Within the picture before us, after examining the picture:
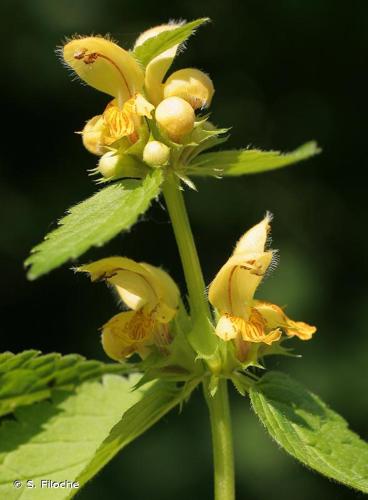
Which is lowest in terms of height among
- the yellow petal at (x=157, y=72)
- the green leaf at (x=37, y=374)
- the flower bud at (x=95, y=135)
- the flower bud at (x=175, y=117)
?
the green leaf at (x=37, y=374)

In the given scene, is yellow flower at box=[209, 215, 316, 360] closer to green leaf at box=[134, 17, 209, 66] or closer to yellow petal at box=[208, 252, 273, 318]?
yellow petal at box=[208, 252, 273, 318]

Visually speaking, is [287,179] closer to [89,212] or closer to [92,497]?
[92,497]

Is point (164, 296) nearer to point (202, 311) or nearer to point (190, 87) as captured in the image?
point (202, 311)

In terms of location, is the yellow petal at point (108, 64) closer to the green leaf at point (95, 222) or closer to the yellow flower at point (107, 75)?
the yellow flower at point (107, 75)

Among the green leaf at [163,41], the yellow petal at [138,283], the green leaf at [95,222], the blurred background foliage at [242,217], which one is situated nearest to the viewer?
the green leaf at [95,222]

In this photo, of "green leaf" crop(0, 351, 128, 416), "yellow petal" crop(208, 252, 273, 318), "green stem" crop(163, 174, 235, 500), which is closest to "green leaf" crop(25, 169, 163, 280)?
"green stem" crop(163, 174, 235, 500)

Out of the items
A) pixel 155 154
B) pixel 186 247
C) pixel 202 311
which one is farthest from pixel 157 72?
pixel 202 311

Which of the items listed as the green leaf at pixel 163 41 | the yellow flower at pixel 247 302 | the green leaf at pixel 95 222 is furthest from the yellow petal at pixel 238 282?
the green leaf at pixel 163 41
